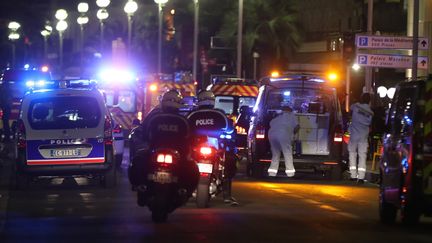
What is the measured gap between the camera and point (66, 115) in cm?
1875

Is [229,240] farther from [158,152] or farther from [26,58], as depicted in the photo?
[26,58]

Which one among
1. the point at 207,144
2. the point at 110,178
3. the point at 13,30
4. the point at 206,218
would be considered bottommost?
the point at 206,218

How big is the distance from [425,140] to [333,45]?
19827mm

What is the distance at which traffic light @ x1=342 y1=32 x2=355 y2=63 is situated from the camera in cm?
2836

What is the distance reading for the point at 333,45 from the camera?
32438 millimetres

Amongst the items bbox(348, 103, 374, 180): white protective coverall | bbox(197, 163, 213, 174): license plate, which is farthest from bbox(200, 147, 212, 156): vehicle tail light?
bbox(348, 103, 374, 180): white protective coverall

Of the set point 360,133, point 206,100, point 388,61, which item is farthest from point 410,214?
point 388,61

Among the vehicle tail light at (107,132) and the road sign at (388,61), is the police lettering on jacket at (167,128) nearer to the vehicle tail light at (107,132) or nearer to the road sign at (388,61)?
the vehicle tail light at (107,132)

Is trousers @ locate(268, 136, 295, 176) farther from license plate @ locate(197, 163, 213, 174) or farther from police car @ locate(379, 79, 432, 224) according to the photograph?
police car @ locate(379, 79, 432, 224)

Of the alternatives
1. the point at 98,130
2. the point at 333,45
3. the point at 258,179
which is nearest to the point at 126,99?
the point at 333,45

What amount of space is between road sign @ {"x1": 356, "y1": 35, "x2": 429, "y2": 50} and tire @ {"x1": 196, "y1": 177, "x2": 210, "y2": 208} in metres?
11.7

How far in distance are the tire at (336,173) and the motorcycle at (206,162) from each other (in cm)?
707

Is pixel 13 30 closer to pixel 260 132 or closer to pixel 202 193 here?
pixel 260 132

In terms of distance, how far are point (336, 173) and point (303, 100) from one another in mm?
1830
